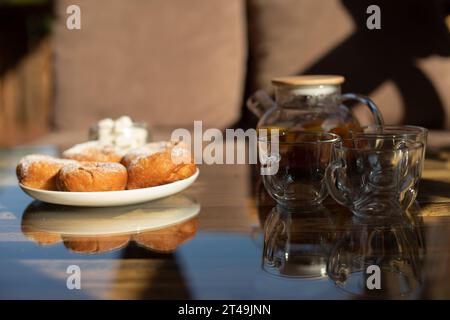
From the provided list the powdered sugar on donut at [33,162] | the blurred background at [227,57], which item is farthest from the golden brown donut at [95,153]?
the blurred background at [227,57]

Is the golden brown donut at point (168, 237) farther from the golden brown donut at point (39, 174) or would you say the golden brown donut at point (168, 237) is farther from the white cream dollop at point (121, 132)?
the white cream dollop at point (121, 132)

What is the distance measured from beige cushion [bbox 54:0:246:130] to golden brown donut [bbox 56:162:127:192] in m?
1.18

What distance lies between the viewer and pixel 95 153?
905 millimetres

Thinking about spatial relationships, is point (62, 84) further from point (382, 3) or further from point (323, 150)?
point (323, 150)

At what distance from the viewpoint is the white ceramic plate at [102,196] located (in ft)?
2.57

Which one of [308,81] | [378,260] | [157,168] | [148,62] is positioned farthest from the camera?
[148,62]

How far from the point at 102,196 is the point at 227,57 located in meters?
1.31

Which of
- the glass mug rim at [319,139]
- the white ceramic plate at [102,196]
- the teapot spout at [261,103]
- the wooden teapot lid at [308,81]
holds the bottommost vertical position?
the white ceramic plate at [102,196]

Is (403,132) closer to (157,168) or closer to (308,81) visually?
(308,81)

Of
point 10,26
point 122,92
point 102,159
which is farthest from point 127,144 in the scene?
point 10,26

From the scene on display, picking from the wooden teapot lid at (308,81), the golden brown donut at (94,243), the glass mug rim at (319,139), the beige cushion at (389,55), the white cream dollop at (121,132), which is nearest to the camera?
the golden brown donut at (94,243)

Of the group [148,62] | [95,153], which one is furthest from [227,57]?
[95,153]

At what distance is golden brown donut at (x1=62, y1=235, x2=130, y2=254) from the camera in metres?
0.66

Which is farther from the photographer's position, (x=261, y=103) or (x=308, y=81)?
(x=261, y=103)
